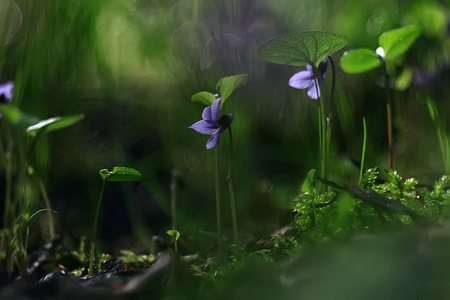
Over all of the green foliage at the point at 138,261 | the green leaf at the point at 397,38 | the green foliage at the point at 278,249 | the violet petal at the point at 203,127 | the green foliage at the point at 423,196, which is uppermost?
the green leaf at the point at 397,38

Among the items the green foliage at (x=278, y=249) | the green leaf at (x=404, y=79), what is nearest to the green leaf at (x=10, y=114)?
the green foliage at (x=278, y=249)

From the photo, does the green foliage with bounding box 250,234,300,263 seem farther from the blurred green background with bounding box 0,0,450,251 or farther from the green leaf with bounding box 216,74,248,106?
the blurred green background with bounding box 0,0,450,251

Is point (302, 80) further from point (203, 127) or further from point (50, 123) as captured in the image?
point (50, 123)

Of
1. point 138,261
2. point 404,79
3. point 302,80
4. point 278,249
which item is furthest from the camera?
point 404,79

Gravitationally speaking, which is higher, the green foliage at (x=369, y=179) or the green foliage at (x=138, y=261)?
the green foliage at (x=369, y=179)

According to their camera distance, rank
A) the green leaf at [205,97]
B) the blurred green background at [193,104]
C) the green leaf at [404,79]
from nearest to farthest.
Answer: the green leaf at [205,97] < the blurred green background at [193,104] < the green leaf at [404,79]

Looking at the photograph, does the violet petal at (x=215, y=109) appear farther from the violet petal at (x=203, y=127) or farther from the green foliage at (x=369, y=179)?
the green foliage at (x=369, y=179)

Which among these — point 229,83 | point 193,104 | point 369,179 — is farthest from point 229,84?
point 193,104
